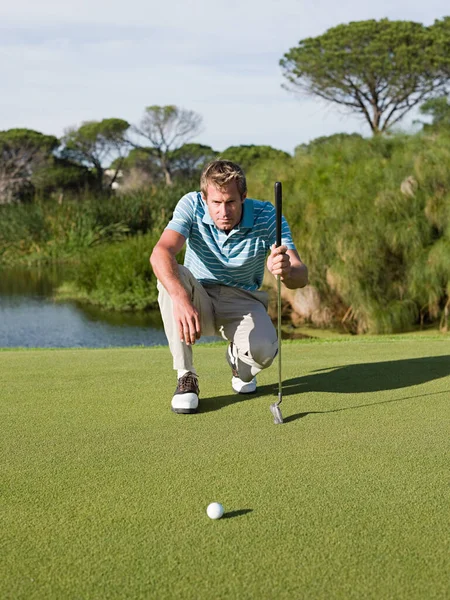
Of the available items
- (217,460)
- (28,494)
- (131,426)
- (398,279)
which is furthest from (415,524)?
(398,279)

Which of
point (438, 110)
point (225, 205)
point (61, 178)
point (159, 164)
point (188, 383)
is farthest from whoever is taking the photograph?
point (159, 164)

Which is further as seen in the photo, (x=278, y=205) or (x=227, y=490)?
(x=278, y=205)

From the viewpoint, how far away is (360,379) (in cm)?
443

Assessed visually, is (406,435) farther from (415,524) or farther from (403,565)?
(403,565)

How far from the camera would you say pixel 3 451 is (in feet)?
10.2

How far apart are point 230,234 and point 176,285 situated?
1.63 ft

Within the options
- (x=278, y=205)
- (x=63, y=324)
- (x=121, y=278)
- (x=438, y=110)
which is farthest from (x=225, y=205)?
(x=438, y=110)

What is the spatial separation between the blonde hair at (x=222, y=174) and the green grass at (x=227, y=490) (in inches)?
41.1

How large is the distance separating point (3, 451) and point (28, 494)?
0.53 m

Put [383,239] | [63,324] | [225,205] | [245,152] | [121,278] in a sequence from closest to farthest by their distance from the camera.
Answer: [225,205] < [383,239] < [63,324] < [121,278] < [245,152]

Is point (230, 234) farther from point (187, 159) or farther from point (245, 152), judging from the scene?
point (187, 159)

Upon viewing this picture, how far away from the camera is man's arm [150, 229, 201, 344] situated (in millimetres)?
3637

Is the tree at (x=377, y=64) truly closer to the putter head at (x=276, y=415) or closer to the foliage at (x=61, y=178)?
the foliage at (x=61, y=178)

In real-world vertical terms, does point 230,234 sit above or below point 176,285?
above
